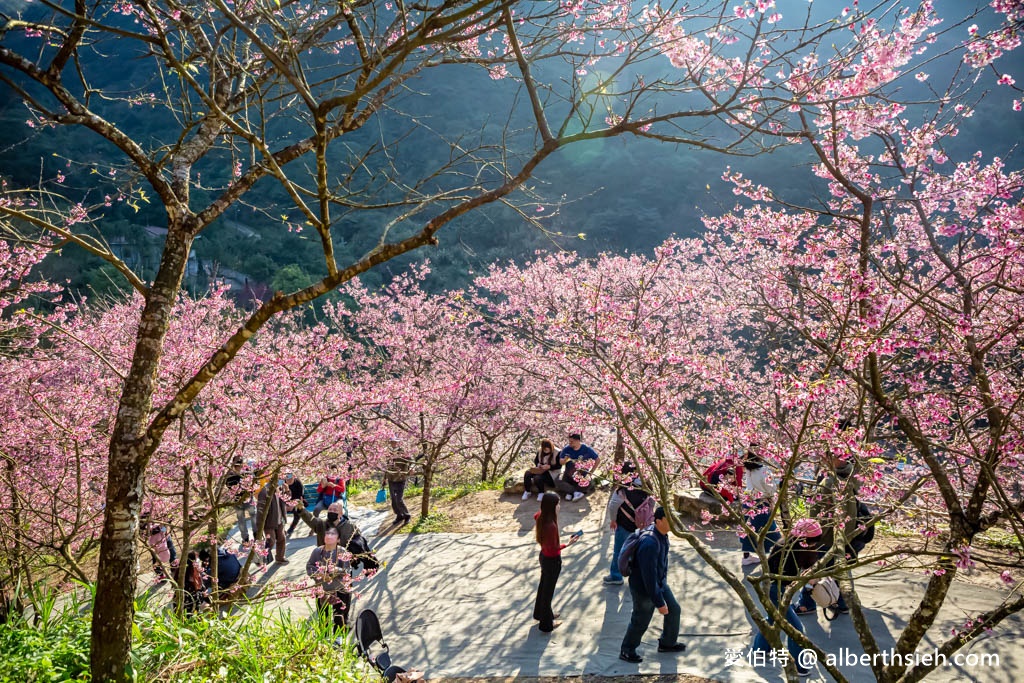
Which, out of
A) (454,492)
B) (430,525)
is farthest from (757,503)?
(454,492)

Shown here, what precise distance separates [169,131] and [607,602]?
47.5m

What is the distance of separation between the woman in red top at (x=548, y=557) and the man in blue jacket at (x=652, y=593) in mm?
860

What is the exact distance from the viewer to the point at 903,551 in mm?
2758

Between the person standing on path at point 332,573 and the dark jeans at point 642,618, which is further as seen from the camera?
the person standing on path at point 332,573

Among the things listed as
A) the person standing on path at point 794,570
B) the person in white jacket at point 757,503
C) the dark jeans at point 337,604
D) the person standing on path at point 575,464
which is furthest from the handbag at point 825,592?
the dark jeans at point 337,604

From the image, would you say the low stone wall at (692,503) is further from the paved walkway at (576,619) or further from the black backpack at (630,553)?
the black backpack at (630,553)

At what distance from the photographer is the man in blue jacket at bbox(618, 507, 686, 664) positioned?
16.4 ft

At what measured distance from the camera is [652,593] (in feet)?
16.3

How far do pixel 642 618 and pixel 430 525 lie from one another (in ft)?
18.3

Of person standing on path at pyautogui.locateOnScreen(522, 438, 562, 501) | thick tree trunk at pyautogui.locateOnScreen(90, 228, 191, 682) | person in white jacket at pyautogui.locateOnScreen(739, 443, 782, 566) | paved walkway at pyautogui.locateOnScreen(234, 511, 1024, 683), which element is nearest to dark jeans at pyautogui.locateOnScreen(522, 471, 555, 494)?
person standing on path at pyautogui.locateOnScreen(522, 438, 562, 501)

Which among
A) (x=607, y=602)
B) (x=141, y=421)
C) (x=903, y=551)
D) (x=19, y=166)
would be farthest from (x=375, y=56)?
(x=19, y=166)

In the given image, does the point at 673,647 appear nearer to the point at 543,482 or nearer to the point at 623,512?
the point at 623,512

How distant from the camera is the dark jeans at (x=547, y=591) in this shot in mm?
5926

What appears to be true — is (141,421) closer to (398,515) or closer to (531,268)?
(398,515)
